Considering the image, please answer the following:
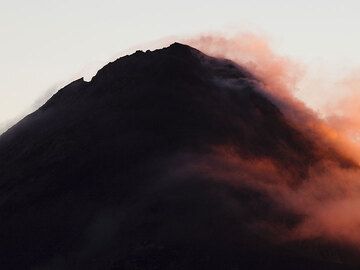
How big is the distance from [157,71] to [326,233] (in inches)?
2619

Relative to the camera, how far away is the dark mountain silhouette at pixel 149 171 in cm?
11044

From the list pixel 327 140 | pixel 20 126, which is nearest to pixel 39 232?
pixel 20 126

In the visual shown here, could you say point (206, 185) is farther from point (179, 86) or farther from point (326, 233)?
point (179, 86)

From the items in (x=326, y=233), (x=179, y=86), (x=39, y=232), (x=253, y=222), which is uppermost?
(x=179, y=86)

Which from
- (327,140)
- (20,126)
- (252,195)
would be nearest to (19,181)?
(20,126)

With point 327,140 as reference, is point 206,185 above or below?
below

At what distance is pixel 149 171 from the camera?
452 feet

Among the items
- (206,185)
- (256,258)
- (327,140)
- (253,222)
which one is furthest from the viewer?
(327,140)

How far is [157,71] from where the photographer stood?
568 feet

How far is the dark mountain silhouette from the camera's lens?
11044 cm

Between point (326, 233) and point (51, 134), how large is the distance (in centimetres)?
6801

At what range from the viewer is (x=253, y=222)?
119 metres

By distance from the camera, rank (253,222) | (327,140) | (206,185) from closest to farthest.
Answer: (253,222) → (206,185) → (327,140)

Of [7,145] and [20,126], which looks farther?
[20,126]
